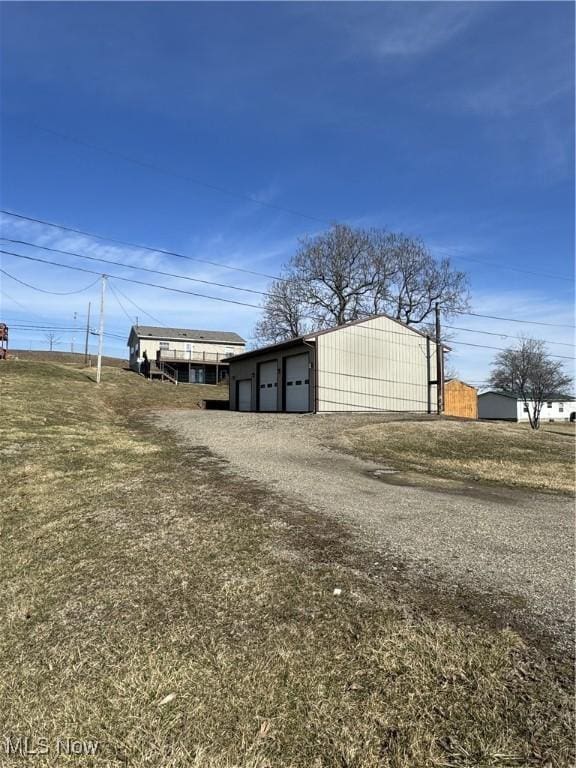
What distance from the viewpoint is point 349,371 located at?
2134 cm

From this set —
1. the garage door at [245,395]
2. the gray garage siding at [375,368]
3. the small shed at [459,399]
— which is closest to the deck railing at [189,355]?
the garage door at [245,395]

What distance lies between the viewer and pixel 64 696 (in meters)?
2.34

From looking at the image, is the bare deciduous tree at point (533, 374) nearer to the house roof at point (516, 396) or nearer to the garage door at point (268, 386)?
the house roof at point (516, 396)

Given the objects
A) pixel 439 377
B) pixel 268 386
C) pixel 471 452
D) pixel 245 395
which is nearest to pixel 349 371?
pixel 268 386

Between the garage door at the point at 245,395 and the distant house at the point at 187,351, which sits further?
the distant house at the point at 187,351

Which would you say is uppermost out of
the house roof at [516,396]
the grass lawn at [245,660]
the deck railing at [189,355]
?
the deck railing at [189,355]

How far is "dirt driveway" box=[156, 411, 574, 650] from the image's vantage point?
11.0 ft

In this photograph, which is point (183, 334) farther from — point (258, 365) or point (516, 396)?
point (516, 396)

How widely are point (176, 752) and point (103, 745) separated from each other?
34 centimetres

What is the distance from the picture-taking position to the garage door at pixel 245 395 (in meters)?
25.9

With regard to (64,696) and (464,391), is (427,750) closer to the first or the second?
(64,696)

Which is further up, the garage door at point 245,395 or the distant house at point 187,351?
the distant house at point 187,351

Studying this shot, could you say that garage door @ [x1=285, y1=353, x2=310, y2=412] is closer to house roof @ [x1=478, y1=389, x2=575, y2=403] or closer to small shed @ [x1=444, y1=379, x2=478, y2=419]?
small shed @ [x1=444, y1=379, x2=478, y2=419]

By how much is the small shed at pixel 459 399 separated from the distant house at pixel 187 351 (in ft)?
72.0
